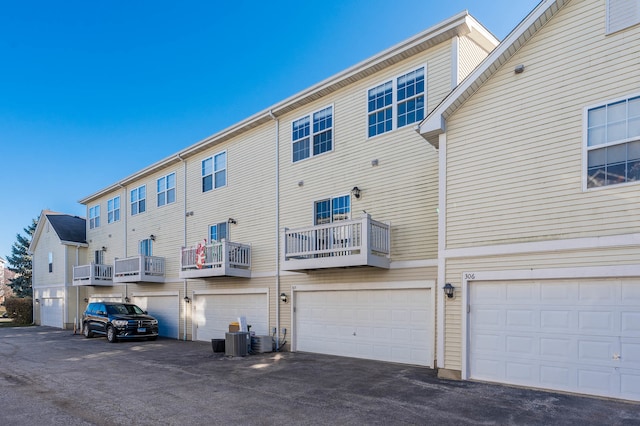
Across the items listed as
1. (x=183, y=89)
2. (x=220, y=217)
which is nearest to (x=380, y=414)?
(x=220, y=217)

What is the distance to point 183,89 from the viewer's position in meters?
34.2

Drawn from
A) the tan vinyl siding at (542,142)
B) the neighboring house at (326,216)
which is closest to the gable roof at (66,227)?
the neighboring house at (326,216)

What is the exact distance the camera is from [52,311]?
26469 millimetres

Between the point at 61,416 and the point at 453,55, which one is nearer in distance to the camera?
the point at 61,416

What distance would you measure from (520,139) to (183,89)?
31740 mm

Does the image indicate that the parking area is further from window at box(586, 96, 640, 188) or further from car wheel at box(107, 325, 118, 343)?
car wheel at box(107, 325, 118, 343)

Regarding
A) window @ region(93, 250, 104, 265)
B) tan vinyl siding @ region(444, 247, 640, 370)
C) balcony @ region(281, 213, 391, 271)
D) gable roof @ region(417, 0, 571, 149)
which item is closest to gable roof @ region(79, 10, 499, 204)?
gable roof @ region(417, 0, 571, 149)

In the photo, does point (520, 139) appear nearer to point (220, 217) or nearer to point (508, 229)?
point (508, 229)

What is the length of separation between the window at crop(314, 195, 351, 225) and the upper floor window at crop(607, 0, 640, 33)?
272 inches

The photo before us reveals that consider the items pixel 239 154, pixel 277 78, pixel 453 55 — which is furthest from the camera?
pixel 277 78

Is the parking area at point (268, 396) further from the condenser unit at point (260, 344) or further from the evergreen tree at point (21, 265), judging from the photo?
the evergreen tree at point (21, 265)

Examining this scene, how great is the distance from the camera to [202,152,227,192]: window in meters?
16.1

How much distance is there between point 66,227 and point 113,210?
20.4 ft

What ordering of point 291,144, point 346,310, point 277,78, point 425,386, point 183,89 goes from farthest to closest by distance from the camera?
point 183,89
point 277,78
point 291,144
point 346,310
point 425,386
